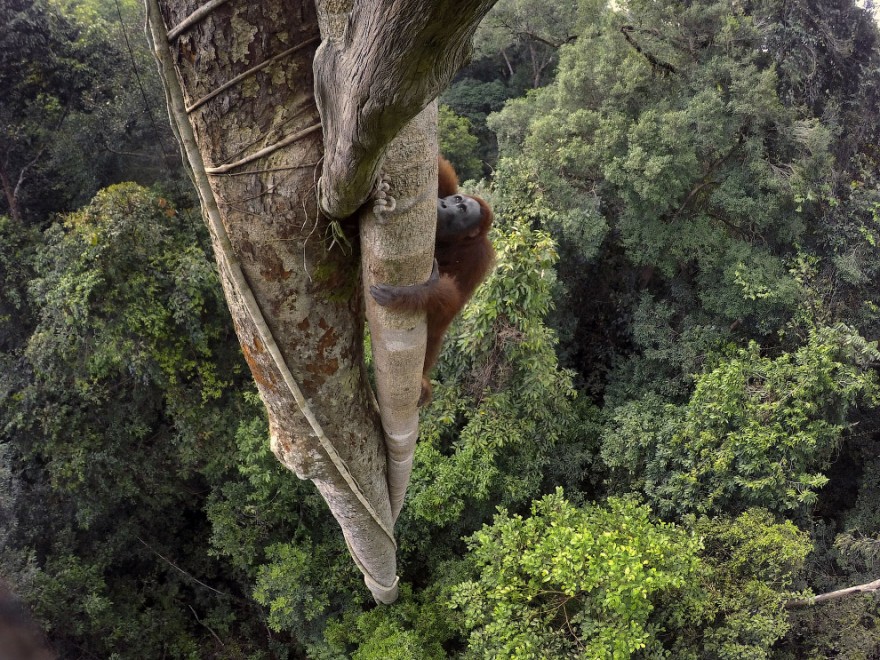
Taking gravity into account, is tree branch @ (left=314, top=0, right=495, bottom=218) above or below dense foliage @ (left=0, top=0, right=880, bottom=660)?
above

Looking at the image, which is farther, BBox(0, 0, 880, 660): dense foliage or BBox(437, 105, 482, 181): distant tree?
BBox(437, 105, 482, 181): distant tree

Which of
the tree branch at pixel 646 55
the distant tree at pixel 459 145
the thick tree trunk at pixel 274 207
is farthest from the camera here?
the distant tree at pixel 459 145

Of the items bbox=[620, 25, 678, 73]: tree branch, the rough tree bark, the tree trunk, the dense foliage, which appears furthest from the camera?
bbox=[620, 25, 678, 73]: tree branch

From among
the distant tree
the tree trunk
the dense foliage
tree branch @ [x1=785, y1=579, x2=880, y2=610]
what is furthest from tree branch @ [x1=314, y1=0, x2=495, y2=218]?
the distant tree

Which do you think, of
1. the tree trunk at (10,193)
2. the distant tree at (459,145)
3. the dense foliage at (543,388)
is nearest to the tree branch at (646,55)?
the dense foliage at (543,388)

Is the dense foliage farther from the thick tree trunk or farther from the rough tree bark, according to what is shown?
the rough tree bark

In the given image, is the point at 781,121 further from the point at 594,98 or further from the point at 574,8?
the point at 574,8

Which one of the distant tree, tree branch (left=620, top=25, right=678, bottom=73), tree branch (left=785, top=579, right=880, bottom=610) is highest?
tree branch (left=620, top=25, right=678, bottom=73)

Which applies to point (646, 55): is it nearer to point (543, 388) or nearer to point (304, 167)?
point (543, 388)

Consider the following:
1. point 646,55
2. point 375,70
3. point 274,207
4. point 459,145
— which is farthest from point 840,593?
point 459,145

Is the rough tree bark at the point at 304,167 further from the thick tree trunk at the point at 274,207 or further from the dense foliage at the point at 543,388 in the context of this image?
the dense foliage at the point at 543,388
